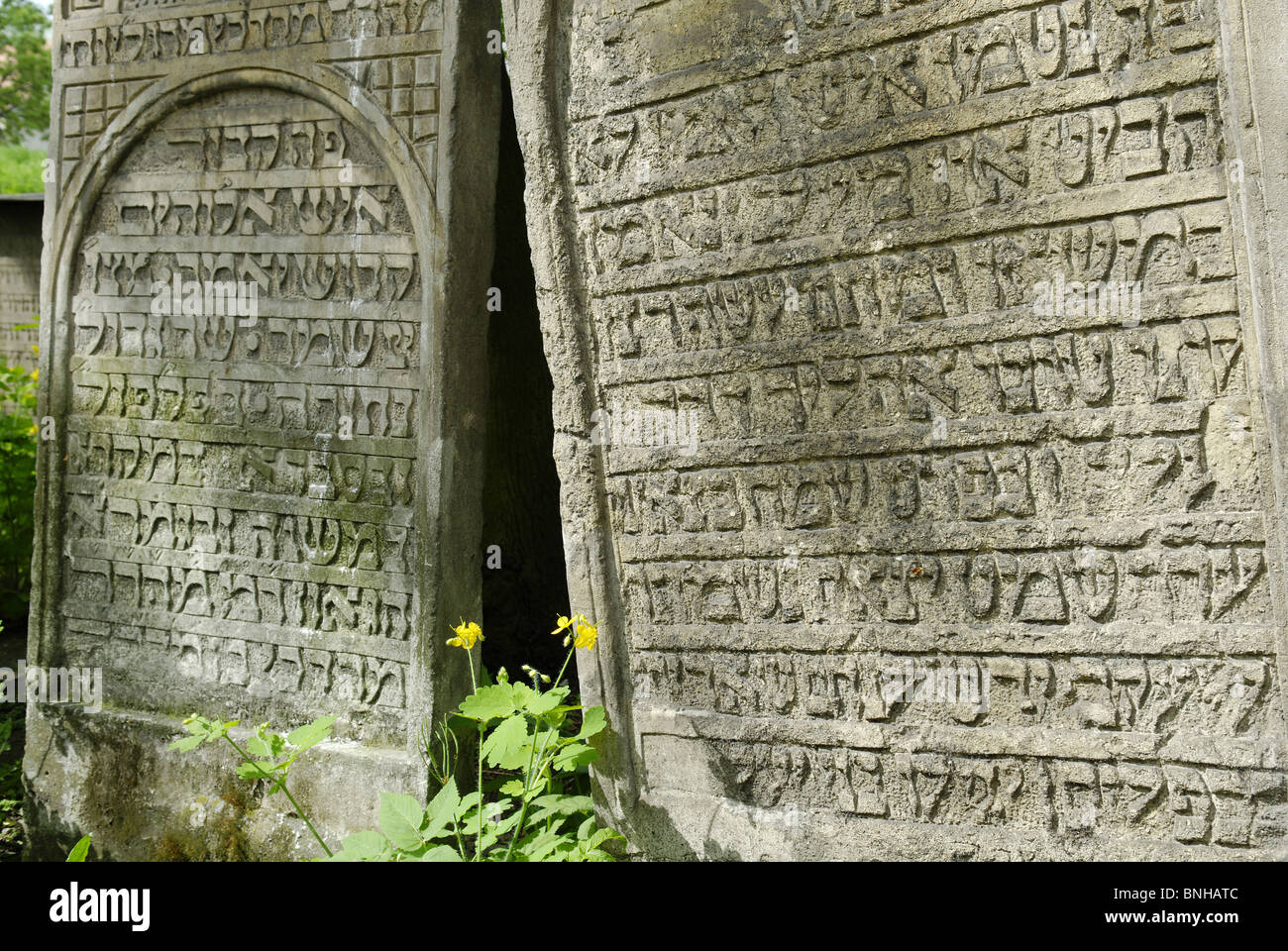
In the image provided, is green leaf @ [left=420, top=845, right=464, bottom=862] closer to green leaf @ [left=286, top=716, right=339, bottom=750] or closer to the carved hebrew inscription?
green leaf @ [left=286, top=716, right=339, bottom=750]

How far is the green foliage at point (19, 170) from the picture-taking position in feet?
37.2

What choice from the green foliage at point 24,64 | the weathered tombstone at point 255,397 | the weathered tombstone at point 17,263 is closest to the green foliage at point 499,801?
the weathered tombstone at point 255,397

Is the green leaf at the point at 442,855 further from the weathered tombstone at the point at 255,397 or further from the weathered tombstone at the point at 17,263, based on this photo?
the weathered tombstone at the point at 17,263

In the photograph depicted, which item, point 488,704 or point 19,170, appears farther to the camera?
point 19,170

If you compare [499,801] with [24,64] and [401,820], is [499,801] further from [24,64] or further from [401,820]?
[24,64]

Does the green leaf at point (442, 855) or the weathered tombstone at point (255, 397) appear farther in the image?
the weathered tombstone at point (255, 397)

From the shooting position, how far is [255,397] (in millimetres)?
3043

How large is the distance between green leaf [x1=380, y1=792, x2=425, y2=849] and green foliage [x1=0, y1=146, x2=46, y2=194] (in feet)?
31.5

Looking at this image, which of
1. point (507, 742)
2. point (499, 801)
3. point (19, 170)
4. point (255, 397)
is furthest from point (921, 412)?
point (19, 170)

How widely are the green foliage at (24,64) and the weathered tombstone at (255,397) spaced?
1425 cm

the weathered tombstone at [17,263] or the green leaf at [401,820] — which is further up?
the weathered tombstone at [17,263]

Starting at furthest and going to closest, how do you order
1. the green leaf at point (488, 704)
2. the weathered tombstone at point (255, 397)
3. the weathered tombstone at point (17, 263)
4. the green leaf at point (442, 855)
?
the weathered tombstone at point (17, 263)
the weathered tombstone at point (255, 397)
the green leaf at point (488, 704)
the green leaf at point (442, 855)

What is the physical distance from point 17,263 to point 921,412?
674 centimetres

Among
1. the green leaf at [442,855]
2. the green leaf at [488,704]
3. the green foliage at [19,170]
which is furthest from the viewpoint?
the green foliage at [19,170]
